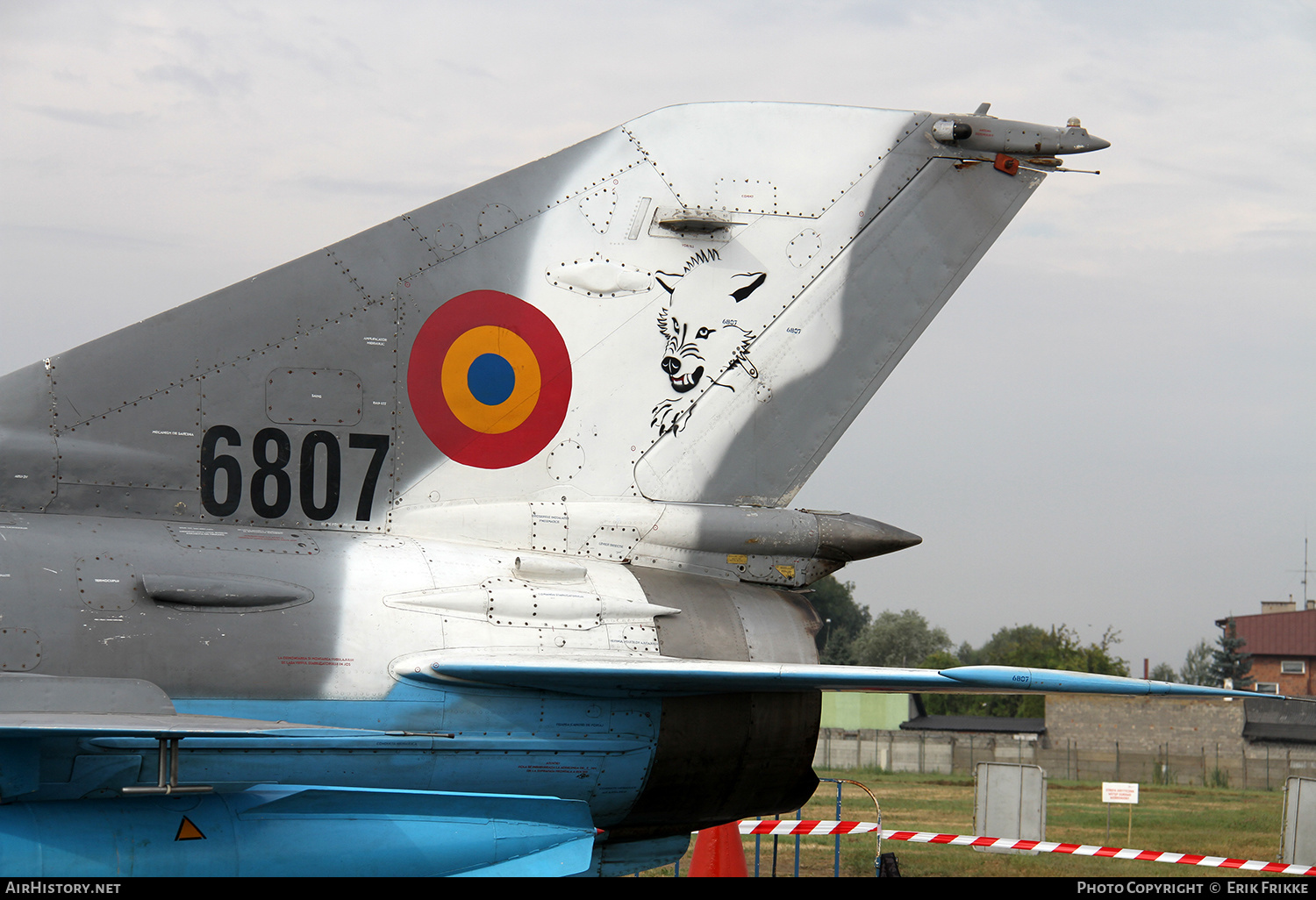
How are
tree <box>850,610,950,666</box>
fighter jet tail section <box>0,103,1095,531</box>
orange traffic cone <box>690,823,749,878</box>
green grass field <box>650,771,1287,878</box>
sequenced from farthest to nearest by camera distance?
tree <box>850,610,950,666</box> → green grass field <box>650,771,1287,878</box> → orange traffic cone <box>690,823,749,878</box> → fighter jet tail section <box>0,103,1095,531</box>

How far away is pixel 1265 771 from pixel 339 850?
3114 cm

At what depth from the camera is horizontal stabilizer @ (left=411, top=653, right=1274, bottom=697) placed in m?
4.62

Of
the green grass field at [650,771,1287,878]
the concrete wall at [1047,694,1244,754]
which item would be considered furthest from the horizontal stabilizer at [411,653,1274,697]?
the concrete wall at [1047,694,1244,754]

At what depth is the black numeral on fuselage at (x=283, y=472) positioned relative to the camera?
5.51 metres

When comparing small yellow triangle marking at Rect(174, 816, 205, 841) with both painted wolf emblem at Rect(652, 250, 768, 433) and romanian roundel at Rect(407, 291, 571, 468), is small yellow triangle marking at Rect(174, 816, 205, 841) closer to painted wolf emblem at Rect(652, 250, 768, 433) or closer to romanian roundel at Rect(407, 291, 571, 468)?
romanian roundel at Rect(407, 291, 571, 468)

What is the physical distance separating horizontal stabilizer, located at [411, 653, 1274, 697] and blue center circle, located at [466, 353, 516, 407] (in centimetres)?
138

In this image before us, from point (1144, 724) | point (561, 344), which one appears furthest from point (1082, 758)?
point (561, 344)

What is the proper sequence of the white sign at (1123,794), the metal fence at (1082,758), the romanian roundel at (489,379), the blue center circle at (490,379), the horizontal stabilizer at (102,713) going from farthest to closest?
1. the metal fence at (1082,758)
2. the white sign at (1123,794)
3. the blue center circle at (490,379)
4. the romanian roundel at (489,379)
5. the horizontal stabilizer at (102,713)

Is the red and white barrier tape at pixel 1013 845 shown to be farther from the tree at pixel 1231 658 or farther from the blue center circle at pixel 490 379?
the tree at pixel 1231 658

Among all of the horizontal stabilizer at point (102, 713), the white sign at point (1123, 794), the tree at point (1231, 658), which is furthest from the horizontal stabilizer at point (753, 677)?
the tree at point (1231, 658)

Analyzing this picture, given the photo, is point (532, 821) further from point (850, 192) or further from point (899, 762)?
point (899, 762)

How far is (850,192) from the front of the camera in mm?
6863

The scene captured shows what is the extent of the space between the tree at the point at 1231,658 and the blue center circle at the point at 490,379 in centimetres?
6093

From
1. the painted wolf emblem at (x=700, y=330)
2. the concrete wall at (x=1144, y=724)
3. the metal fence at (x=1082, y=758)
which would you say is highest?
the painted wolf emblem at (x=700, y=330)
